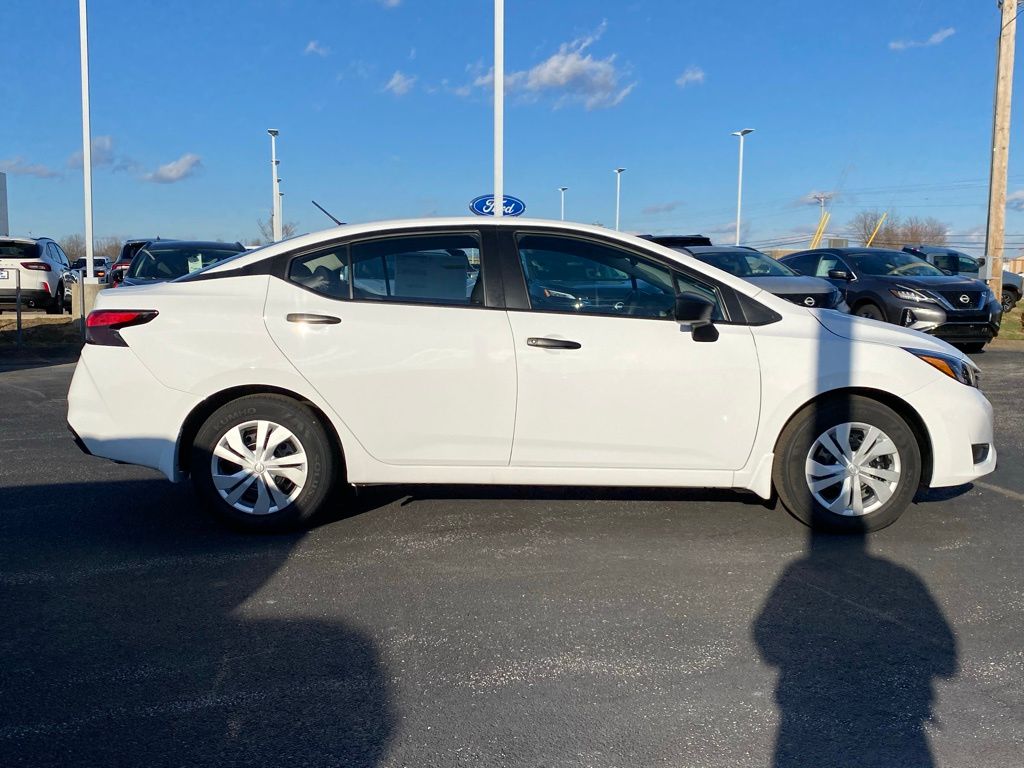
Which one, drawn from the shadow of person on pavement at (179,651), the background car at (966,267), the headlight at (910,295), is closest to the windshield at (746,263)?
Result: the headlight at (910,295)

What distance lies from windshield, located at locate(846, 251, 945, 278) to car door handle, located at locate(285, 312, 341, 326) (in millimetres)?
11897

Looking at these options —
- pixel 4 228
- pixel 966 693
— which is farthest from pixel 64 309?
pixel 4 228

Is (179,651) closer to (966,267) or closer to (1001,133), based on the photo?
(1001,133)

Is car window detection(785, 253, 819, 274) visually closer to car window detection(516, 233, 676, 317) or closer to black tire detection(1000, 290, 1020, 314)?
black tire detection(1000, 290, 1020, 314)

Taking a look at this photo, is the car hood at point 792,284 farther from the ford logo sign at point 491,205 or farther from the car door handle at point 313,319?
the car door handle at point 313,319

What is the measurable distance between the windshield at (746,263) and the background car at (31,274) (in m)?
11.7

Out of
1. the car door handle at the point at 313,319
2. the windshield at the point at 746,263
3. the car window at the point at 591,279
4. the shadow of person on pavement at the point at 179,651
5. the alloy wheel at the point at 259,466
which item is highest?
the windshield at the point at 746,263

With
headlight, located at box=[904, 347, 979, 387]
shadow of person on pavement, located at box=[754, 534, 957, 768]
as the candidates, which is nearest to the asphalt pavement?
shadow of person on pavement, located at box=[754, 534, 957, 768]

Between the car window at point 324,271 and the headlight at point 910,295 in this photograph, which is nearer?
the car window at point 324,271

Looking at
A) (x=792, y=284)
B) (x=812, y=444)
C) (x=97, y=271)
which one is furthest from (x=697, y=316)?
(x=97, y=271)

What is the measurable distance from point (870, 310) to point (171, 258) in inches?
415

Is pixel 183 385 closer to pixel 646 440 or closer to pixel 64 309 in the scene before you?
pixel 646 440

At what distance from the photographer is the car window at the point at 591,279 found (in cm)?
485

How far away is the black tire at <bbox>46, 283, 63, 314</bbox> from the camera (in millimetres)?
16859
